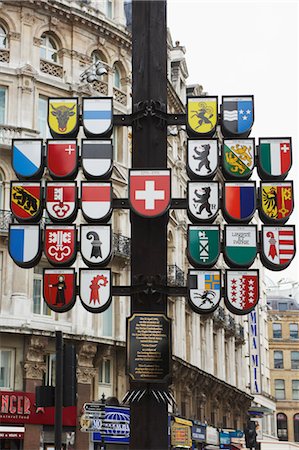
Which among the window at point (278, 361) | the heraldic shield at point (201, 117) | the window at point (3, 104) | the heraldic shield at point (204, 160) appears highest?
the window at point (3, 104)

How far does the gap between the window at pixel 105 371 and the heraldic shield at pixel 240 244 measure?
27821 millimetres

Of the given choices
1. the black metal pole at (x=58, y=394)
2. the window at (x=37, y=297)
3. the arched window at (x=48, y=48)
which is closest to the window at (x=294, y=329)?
the arched window at (x=48, y=48)

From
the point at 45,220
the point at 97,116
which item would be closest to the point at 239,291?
the point at 97,116

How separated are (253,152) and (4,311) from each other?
2468 centimetres

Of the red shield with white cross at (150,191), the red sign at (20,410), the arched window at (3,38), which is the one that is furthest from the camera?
the arched window at (3,38)

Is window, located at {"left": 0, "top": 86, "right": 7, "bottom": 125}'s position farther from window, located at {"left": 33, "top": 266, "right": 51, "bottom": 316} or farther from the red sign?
the red sign

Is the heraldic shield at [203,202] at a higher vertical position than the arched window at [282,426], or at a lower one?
higher

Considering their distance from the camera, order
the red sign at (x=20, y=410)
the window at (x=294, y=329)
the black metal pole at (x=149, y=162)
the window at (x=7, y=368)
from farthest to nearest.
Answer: the window at (x=294, y=329) → the window at (x=7, y=368) → the red sign at (x=20, y=410) → the black metal pole at (x=149, y=162)

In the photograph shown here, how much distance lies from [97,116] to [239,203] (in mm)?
1818

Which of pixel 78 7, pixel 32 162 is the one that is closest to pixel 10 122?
pixel 78 7

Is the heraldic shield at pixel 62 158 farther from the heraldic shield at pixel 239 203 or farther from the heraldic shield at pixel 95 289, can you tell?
the heraldic shield at pixel 239 203

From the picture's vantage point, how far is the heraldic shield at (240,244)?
9.50 metres

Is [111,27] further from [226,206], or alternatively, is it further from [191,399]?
[226,206]

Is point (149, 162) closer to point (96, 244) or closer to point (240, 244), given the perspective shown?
point (96, 244)
